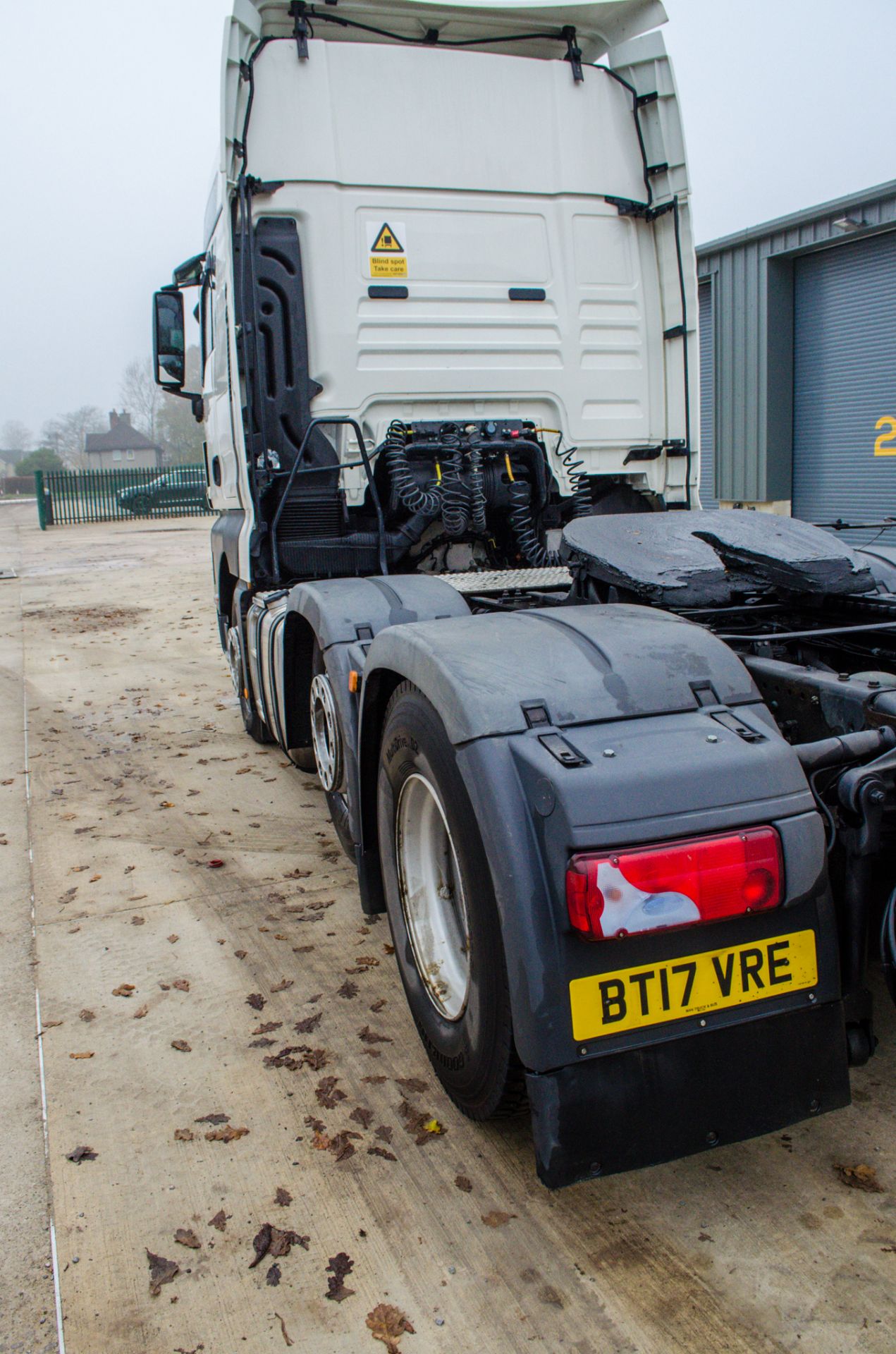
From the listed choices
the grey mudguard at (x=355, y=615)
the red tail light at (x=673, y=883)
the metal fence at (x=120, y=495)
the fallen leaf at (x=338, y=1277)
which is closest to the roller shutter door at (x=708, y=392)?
the grey mudguard at (x=355, y=615)

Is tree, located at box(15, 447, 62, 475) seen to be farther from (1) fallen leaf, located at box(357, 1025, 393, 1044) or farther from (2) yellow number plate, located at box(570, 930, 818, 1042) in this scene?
(2) yellow number plate, located at box(570, 930, 818, 1042)

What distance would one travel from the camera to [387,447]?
499 cm

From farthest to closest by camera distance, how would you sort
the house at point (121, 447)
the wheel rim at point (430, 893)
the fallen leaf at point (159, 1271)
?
the house at point (121, 447) < the wheel rim at point (430, 893) < the fallen leaf at point (159, 1271)

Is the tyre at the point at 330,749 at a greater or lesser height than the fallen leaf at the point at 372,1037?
greater

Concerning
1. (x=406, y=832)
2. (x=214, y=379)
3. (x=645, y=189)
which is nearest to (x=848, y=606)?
(x=406, y=832)

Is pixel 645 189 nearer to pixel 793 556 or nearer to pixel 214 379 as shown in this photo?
pixel 214 379

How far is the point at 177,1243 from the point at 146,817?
10.1 feet

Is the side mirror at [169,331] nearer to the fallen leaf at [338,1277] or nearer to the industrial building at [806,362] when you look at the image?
the fallen leaf at [338,1277]

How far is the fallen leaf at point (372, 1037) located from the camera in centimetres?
300

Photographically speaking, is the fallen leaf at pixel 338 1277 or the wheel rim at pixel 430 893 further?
the wheel rim at pixel 430 893

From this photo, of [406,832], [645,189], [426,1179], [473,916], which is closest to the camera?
[473,916]

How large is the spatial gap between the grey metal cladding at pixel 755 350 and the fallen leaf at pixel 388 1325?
1357cm

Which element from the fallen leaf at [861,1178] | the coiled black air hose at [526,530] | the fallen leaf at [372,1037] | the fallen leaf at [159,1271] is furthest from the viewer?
the coiled black air hose at [526,530]

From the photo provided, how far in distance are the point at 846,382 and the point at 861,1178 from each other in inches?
507
